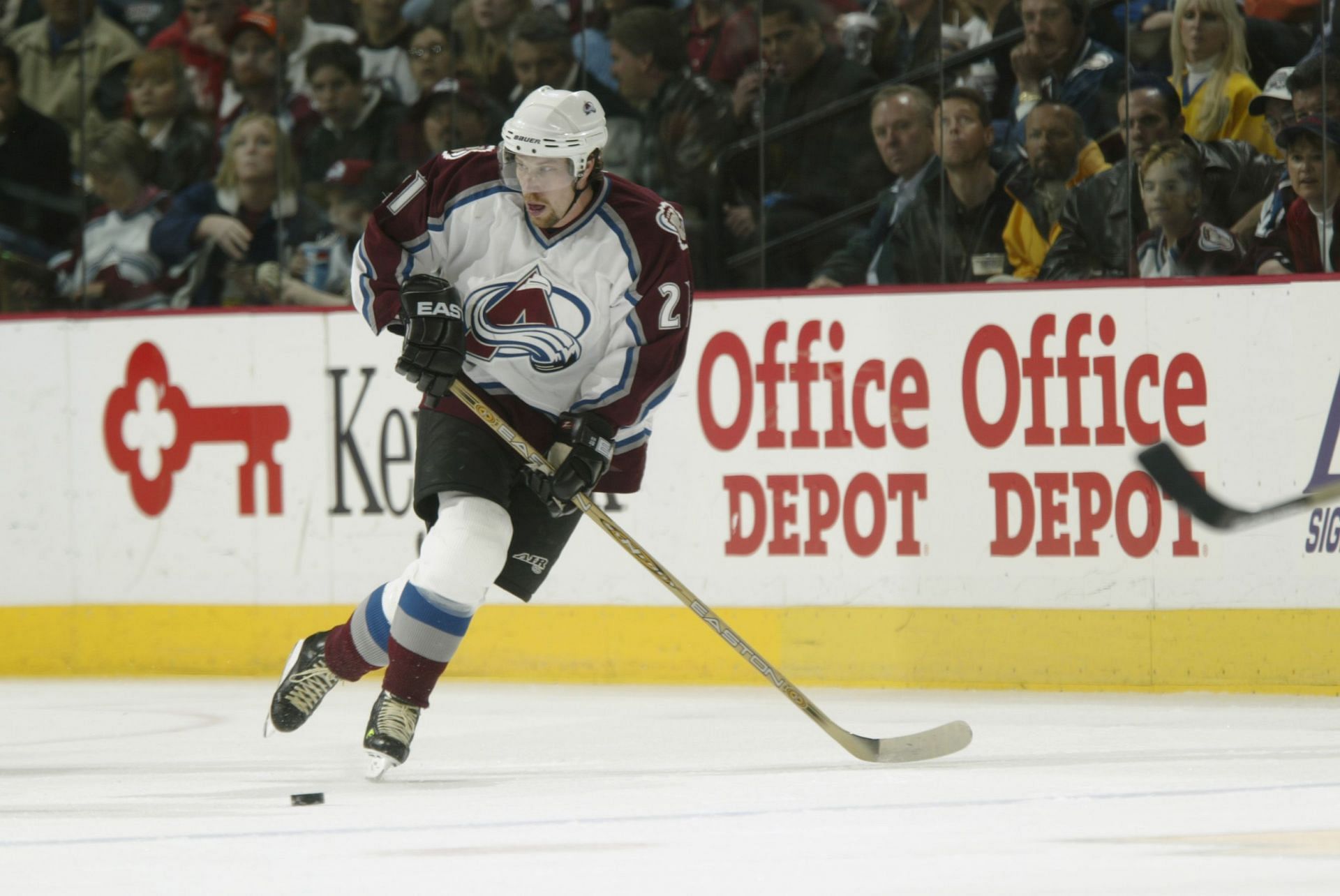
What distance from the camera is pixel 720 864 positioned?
2705 mm

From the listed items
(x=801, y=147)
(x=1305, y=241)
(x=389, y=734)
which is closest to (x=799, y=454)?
(x=801, y=147)

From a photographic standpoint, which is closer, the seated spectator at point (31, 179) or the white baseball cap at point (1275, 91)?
the white baseball cap at point (1275, 91)

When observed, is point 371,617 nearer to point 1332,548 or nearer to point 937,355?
point 937,355

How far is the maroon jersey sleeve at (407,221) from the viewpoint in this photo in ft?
12.4

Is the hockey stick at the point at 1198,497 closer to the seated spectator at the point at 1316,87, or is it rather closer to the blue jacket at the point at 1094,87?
the seated spectator at the point at 1316,87

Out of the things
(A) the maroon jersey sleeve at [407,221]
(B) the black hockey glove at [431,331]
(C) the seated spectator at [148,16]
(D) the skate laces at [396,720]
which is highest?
(C) the seated spectator at [148,16]

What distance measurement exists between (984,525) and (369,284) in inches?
75.4

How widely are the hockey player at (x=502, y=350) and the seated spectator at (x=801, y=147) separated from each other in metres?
1.86

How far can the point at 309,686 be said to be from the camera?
3.89m

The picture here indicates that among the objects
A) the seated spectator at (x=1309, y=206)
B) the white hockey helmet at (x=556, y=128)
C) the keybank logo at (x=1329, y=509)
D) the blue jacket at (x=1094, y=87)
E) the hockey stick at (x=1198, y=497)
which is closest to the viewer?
the hockey stick at (x=1198, y=497)

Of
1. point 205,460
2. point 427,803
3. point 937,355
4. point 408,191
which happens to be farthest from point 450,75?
point 427,803

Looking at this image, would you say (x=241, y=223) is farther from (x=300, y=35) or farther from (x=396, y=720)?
(x=396, y=720)

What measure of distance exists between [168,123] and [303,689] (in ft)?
9.18

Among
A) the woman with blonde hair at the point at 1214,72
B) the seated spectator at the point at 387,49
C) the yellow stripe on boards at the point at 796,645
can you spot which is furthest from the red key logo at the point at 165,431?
the woman with blonde hair at the point at 1214,72
